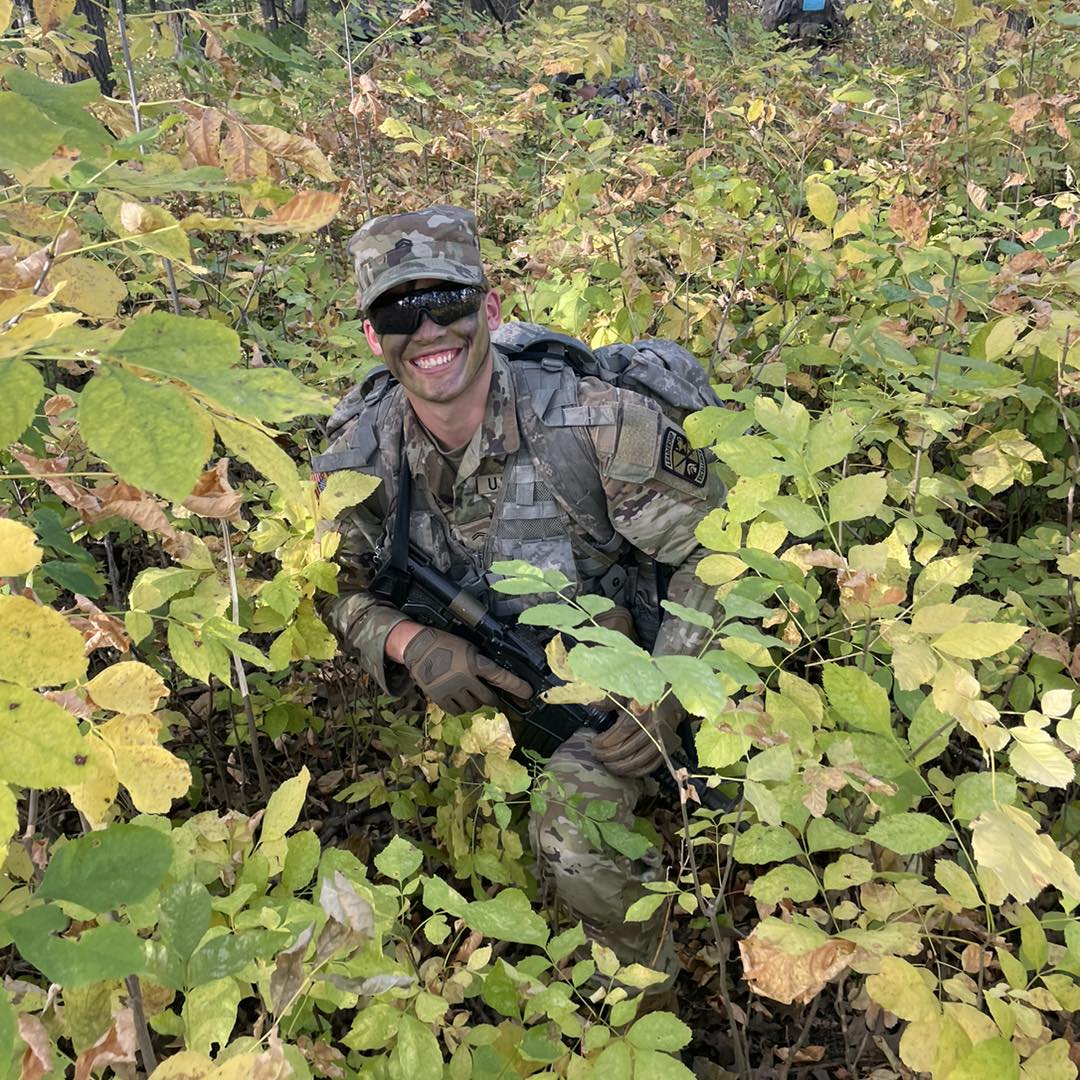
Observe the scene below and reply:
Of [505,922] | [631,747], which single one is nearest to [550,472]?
[631,747]

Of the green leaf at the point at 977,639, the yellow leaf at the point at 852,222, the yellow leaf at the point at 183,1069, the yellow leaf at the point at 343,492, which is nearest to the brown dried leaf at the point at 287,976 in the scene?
the yellow leaf at the point at 183,1069

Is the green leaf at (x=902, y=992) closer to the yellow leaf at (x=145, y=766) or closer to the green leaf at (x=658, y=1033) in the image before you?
the green leaf at (x=658, y=1033)

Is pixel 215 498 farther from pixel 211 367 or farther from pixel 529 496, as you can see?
pixel 529 496

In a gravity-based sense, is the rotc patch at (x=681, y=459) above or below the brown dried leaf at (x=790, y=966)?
below

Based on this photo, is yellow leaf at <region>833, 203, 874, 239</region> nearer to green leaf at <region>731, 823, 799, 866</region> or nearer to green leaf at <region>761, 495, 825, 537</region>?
green leaf at <region>761, 495, 825, 537</region>

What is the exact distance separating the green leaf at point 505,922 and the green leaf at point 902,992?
0.43 meters

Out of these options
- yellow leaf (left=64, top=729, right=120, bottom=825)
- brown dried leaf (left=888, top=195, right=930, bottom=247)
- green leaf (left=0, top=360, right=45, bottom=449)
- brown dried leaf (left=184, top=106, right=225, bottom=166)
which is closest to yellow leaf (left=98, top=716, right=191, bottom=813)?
yellow leaf (left=64, top=729, right=120, bottom=825)

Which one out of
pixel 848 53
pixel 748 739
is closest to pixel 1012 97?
pixel 748 739

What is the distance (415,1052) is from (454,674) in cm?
140

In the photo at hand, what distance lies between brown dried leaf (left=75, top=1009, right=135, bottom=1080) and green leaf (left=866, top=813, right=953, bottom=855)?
0.89 metres

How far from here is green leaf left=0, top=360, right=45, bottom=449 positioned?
0.60 metres

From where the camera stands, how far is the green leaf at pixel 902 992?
939 mm

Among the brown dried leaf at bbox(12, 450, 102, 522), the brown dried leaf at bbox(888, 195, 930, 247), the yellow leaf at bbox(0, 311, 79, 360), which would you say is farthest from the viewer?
the brown dried leaf at bbox(888, 195, 930, 247)

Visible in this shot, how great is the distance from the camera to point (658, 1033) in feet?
3.52
